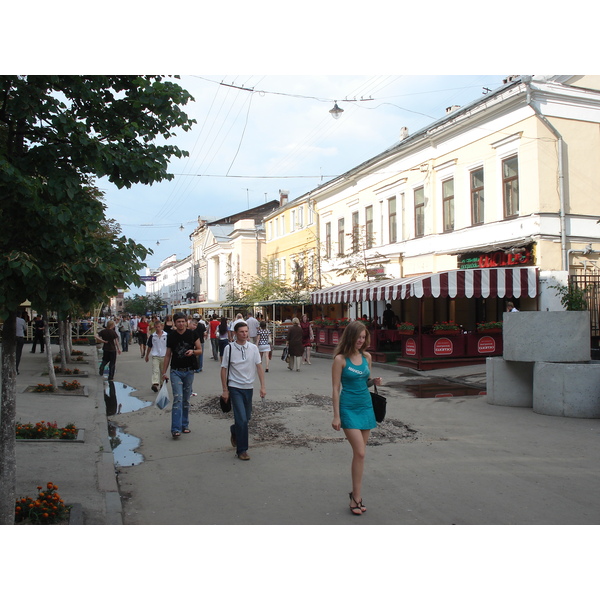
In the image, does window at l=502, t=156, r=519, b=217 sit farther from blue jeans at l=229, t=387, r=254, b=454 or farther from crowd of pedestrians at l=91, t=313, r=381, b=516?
blue jeans at l=229, t=387, r=254, b=454

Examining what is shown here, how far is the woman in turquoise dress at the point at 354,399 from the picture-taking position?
539 cm

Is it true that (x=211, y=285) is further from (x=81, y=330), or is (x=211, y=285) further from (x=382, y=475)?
(x=382, y=475)

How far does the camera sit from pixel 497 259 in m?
20.0

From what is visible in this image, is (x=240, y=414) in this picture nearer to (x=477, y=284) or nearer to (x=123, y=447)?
(x=123, y=447)

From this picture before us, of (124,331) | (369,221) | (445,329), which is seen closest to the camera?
(445,329)

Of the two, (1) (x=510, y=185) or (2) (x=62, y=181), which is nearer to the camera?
(2) (x=62, y=181)

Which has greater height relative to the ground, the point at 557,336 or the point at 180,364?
the point at 557,336

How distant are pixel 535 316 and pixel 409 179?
16.2 m

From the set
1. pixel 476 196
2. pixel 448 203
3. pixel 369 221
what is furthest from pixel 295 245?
pixel 476 196

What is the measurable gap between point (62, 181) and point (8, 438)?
2088 millimetres

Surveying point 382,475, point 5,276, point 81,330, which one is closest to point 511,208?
point 382,475

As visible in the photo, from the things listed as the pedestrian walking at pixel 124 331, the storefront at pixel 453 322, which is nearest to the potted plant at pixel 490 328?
the storefront at pixel 453 322

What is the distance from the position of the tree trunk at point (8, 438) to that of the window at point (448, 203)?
66.1ft

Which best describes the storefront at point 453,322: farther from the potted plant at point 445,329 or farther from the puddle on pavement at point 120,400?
the puddle on pavement at point 120,400
